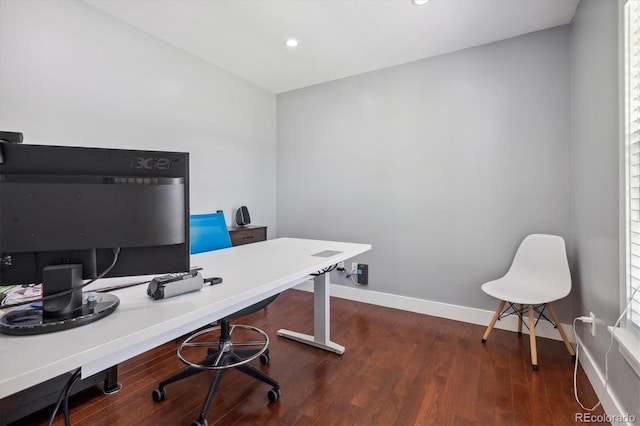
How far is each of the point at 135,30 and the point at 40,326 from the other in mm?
2595

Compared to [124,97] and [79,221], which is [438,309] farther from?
[124,97]

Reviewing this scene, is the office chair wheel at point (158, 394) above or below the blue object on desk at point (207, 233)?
below

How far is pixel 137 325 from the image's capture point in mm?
814

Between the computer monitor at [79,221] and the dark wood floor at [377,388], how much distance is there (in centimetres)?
104

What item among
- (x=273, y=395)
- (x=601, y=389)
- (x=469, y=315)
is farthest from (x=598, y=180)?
(x=273, y=395)

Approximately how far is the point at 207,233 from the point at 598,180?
2.54 metres

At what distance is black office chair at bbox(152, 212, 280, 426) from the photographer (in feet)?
5.17

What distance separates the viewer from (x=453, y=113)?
9.10 feet

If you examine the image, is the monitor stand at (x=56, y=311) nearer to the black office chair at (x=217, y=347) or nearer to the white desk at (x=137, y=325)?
the white desk at (x=137, y=325)

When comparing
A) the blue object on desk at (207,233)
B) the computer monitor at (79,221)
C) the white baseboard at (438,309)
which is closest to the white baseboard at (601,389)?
the white baseboard at (438,309)

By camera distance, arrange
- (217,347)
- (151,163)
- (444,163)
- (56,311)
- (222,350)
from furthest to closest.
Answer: (444,163) < (217,347) < (222,350) < (151,163) < (56,311)

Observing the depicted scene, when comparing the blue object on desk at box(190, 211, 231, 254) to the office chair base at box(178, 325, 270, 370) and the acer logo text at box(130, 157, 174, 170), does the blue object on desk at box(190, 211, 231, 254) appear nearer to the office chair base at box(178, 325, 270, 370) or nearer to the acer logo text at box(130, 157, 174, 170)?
the office chair base at box(178, 325, 270, 370)

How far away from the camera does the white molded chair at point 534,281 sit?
6.73ft

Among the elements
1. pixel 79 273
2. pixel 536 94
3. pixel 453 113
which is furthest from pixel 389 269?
pixel 79 273
